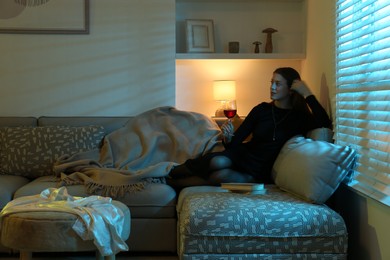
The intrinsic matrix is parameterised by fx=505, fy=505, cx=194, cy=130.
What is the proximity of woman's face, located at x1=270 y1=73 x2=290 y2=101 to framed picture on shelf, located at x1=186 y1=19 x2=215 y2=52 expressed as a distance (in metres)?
0.90

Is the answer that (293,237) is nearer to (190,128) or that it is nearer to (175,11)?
(190,128)

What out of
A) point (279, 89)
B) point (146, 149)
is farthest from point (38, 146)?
point (279, 89)

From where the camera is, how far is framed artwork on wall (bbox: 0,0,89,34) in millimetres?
3852

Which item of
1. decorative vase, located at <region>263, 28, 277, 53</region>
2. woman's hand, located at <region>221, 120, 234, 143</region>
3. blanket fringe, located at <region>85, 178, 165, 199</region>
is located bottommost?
blanket fringe, located at <region>85, 178, 165, 199</region>

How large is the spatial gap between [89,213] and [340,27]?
1.92 meters

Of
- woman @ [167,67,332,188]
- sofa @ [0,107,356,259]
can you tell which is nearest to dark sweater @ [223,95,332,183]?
woman @ [167,67,332,188]

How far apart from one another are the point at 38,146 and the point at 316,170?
1.90m

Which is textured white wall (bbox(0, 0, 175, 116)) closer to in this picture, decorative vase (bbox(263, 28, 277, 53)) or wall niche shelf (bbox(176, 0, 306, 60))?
wall niche shelf (bbox(176, 0, 306, 60))

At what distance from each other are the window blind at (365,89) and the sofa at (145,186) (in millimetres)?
138

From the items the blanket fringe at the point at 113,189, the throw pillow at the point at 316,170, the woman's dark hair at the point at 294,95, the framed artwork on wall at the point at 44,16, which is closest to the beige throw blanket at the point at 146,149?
the blanket fringe at the point at 113,189

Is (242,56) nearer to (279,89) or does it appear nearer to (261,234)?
(279,89)

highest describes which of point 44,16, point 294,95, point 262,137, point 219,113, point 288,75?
point 44,16

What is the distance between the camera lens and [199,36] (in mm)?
4137

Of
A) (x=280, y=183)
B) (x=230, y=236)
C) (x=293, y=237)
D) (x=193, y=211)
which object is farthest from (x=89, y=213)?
(x=280, y=183)
